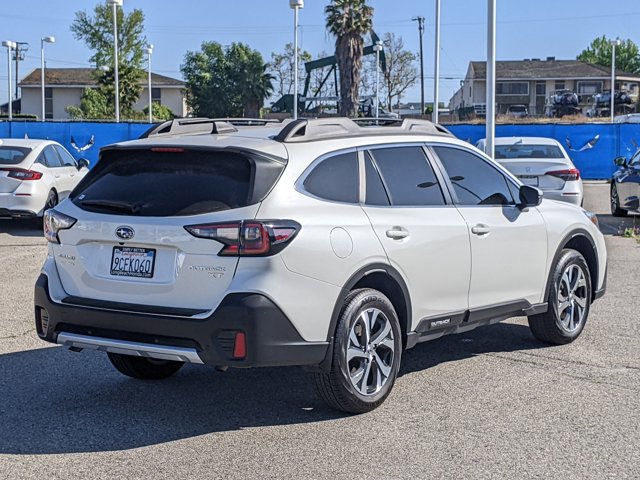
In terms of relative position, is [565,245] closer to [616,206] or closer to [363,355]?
[363,355]

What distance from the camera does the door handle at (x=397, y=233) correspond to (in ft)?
19.6

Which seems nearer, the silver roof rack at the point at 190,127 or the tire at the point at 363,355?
the tire at the point at 363,355

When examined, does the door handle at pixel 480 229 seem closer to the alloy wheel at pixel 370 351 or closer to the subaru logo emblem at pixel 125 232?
the alloy wheel at pixel 370 351

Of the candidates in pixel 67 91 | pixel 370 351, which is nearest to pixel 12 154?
pixel 370 351

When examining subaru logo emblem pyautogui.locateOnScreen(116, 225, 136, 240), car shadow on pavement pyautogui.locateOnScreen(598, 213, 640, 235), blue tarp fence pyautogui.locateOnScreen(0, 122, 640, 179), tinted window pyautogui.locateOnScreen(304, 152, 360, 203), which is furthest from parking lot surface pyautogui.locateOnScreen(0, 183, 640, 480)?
blue tarp fence pyautogui.locateOnScreen(0, 122, 640, 179)

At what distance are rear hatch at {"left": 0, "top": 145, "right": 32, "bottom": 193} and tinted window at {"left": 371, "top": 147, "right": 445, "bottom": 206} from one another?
10311 mm

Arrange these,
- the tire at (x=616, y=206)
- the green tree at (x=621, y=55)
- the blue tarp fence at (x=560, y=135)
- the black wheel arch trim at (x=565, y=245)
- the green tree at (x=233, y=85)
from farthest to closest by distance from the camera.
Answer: the green tree at (x=621, y=55) < the green tree at (x=233, y=85) < the blue tarp fence at (x=560, y=135) < the tire at (x=616, y=206) < the black wheel arch trim at (x=565, y=245)

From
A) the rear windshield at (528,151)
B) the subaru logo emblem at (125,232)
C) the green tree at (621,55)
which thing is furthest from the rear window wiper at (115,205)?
the green tree at (621,55)

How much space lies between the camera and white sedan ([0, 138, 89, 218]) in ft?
50.0

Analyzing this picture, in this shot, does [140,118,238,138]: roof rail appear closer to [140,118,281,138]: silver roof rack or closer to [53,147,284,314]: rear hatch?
[140,118,281,138]: silver roof rack

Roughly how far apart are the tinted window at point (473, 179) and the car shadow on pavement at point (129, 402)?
4.23 feet

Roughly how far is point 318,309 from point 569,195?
1073cm

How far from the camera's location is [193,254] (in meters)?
5.27

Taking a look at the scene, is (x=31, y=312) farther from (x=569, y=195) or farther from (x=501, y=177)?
(x=569, y=195)
